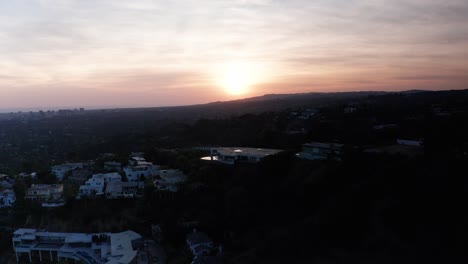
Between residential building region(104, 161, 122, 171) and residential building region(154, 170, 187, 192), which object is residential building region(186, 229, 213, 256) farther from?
residential building region(104, 161, 122, 171)

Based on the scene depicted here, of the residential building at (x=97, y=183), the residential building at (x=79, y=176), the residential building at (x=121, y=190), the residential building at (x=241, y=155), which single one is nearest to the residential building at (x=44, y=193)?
the residential building at (x=97, y=183)

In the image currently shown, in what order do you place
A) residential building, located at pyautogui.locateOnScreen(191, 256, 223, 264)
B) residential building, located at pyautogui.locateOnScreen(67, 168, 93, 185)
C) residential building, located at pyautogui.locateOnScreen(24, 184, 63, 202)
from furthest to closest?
1. residential building, located at pyautogui.locateOnScreen(67, 168, 93, 185)
2. residential building, located at pyautogui.locateOnScreen(24, 184, 63, 202)
3. residential building, located at pyautogui.locateOnScreen(191, 256, 223, 264)

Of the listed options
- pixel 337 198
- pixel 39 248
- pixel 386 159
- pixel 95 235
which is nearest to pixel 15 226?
pixel 39 248

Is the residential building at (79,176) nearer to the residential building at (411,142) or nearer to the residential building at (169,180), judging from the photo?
the residential building at (169,180)

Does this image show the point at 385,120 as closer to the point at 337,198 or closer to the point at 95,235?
the point at 337,198

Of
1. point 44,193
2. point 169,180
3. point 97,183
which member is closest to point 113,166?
point 97,183

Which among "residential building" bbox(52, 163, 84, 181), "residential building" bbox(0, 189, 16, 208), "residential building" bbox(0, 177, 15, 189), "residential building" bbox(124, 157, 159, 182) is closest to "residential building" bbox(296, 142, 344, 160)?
"residential building" bbox(124, 157, 159, 182)
